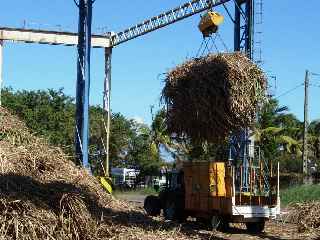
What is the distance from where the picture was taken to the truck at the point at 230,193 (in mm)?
16375

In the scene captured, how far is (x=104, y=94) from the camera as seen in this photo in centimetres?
4291

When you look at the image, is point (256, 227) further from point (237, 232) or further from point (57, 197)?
point (57, 197)

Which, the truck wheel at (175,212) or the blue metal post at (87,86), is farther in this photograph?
the blue metal post at (87,86)

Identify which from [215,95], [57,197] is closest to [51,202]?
[57,197]

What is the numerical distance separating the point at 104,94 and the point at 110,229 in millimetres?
31223

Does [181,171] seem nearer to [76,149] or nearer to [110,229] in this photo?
[76,149]

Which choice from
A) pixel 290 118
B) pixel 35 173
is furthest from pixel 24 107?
pixel 35 173

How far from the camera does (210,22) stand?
15797 mm

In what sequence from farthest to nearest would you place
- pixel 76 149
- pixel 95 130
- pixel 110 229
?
pixel 95 130
pixel 76 149
pixel 110 229

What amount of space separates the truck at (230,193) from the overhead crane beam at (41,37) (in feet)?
79.9

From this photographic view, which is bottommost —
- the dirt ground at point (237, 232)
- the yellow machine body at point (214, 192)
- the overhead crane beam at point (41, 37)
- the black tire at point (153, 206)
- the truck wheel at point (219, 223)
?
the dirt ground at point (237, 232)

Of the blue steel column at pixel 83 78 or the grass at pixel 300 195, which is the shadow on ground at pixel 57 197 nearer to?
the blue steel column at pixel 83 78

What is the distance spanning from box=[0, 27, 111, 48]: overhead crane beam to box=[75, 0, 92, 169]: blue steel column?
60.4 feet

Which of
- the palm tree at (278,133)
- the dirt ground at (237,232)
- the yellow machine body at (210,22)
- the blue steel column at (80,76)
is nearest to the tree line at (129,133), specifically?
the palm tree at (278,133)
